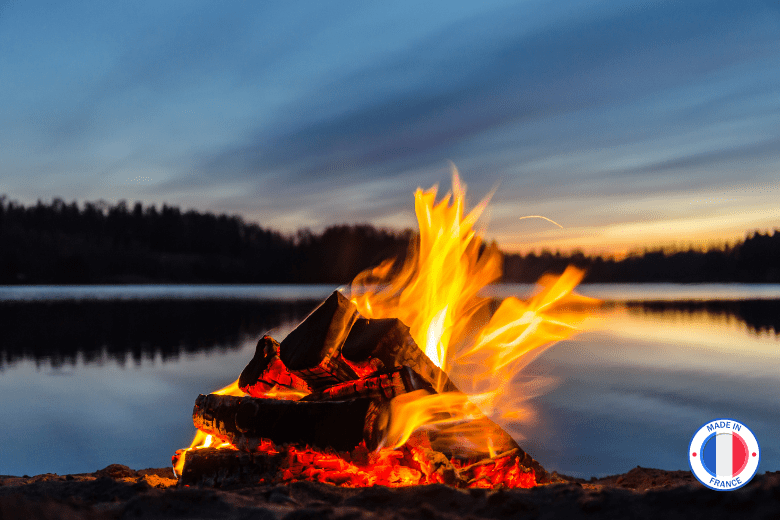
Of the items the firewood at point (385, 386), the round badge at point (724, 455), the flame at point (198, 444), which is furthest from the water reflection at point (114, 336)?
the round badge at point (724, 455)

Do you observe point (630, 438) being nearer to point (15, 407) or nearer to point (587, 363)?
point (587, 363)

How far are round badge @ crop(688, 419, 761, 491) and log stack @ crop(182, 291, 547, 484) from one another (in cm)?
139

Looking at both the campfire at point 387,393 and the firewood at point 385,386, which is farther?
the firewood at point 385,386

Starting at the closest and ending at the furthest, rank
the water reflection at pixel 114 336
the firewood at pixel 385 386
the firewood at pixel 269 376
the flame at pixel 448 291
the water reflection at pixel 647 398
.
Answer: the firewood at pixel 385 386 < the firewood at pixel 269 376 < the flame at pixel 448 291 < the water reflection at pixel 647 398 < the water reflection at pixel 114 336

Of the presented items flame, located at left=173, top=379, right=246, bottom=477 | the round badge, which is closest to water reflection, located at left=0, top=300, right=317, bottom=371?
flame, located at left=173, top=379, right=246, bottom=477

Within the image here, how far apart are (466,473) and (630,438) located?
3.58 m

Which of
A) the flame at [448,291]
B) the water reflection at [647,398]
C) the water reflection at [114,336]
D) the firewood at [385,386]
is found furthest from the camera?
the water reflection at [114,336]

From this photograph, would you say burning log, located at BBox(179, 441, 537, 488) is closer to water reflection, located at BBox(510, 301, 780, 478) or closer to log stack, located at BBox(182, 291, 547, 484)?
log stack, located at BBox(182, 291, 547, 484)

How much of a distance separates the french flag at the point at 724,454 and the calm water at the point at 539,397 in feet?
8.41

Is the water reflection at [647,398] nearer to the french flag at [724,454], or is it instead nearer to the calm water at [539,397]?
the calm water at [539,397]

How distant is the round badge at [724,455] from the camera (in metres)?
2.28

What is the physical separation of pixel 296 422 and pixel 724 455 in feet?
7.99

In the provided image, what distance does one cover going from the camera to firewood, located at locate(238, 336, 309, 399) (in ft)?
13.5

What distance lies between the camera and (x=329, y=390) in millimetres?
3912
